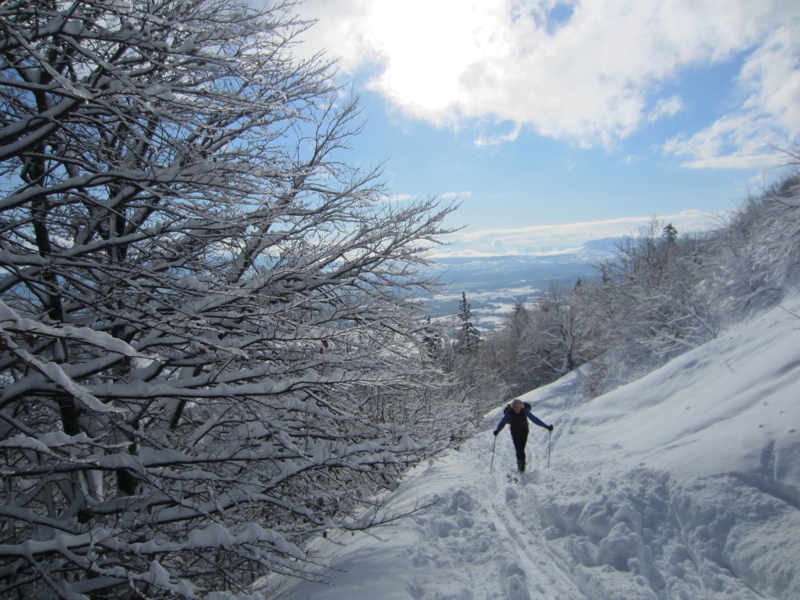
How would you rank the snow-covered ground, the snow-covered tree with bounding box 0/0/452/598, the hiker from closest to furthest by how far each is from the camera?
the snow-covered tree with bounding box 0/0/452/598
the snow-covered ground
the hiker

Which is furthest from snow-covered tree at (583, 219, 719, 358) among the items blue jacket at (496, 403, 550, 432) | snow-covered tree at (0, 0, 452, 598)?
snow-covered tree at (0, 0, 452, 598)

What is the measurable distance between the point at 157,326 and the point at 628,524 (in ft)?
17.8

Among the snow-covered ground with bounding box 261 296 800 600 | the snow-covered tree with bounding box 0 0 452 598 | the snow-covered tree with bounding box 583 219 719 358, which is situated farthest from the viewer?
the snow-covered tree with bounding box 583 219 719 358

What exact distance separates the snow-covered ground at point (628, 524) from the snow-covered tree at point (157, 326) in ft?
3.19

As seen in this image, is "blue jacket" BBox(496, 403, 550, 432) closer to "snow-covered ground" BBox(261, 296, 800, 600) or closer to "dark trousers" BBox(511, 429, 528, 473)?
"dark trousers" BBox(511, 429, 528, 473)

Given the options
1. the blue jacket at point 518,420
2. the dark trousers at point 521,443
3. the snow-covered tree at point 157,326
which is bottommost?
the dark trousers at point 521,443

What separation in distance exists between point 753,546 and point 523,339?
4217 centimetres

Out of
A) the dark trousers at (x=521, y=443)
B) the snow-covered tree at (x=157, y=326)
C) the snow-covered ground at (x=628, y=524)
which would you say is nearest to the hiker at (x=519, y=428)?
the dark trousers at (x=521, y=443)

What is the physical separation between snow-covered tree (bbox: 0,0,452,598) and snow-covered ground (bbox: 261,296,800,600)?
0.97 meters

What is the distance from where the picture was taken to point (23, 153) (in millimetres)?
2736

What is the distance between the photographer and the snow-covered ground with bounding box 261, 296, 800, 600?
3.93 m

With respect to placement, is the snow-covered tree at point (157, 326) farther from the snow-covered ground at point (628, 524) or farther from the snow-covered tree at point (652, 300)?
the snow-covered tree at point (652, 300)

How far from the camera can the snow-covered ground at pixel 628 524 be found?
393 centimetres

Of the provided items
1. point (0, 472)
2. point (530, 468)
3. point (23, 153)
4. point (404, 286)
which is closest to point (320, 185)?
point (404, 286)
